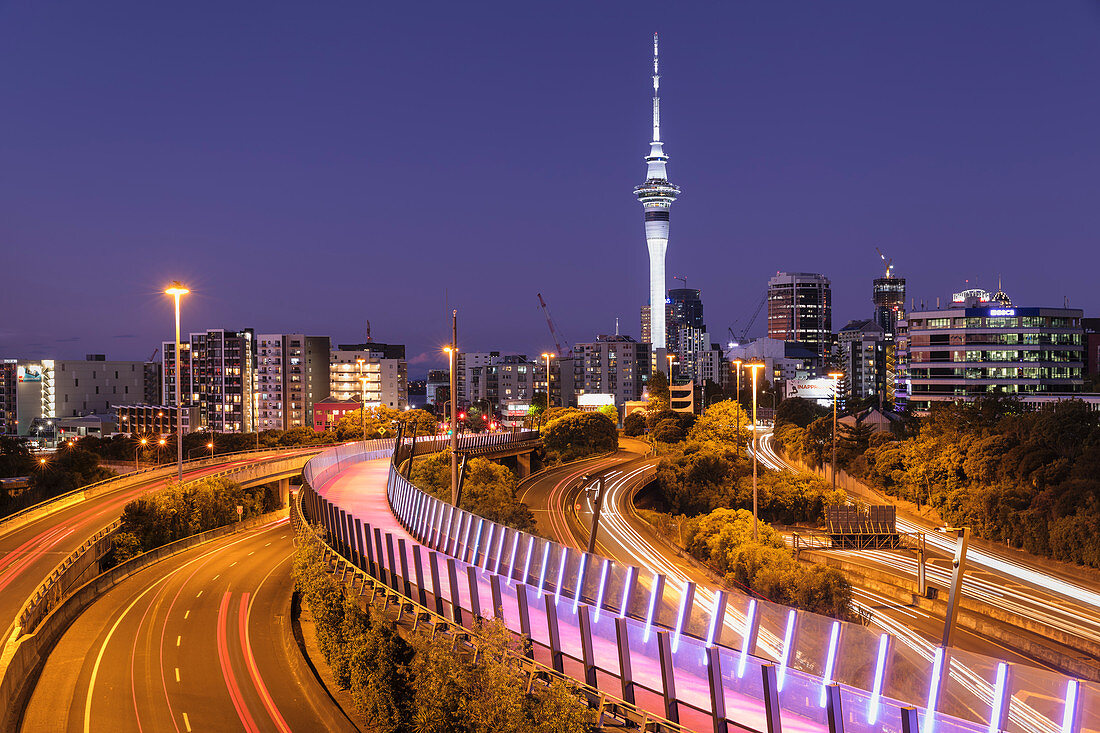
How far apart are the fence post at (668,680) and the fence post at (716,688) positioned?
834mm

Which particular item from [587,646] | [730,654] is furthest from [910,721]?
[587,646]

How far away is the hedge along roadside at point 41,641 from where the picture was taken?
1975 centimetres

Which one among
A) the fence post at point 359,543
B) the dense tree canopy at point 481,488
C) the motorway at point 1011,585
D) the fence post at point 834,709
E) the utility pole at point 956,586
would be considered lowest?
the motorway at point 1011,585

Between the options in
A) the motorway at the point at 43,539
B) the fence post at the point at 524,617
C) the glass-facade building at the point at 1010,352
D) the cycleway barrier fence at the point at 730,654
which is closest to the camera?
the cycleway barrier fence at the point at 730,654

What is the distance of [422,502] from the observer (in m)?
23.9

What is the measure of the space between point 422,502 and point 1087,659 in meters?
21.6

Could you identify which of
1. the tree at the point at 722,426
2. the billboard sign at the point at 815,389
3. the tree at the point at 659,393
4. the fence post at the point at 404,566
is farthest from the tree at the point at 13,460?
the billboard sign at the point at 815,389

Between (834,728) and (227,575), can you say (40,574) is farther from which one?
(834,728)

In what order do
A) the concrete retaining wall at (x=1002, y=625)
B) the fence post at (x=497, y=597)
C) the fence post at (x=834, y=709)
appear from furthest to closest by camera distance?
the concrete retaining wall at (x=1002, y=625)
the fence post at (x=497, y=597)
the fence post at (x=834, y=709)

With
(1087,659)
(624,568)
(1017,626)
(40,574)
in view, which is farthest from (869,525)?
(40,574)

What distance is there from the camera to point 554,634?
1352 cm

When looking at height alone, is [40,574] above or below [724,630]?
below

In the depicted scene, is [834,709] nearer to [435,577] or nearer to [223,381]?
[435,577]

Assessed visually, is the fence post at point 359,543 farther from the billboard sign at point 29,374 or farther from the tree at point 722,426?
the billboard sign at point 29,374
